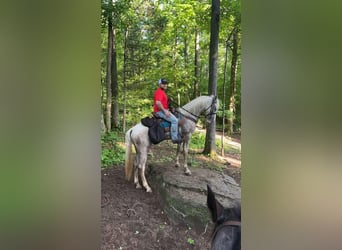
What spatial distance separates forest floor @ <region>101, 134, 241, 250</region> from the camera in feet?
4.40

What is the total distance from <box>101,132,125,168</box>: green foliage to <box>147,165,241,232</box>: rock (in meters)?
0.18

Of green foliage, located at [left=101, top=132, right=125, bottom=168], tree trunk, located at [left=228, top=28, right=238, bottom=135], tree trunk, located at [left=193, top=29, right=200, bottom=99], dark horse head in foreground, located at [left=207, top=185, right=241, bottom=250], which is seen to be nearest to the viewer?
dark horse head in foreground, located at [left=207, top=185, right=241, bottom=250]

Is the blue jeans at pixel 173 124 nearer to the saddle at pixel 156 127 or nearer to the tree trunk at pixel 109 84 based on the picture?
the saddle at pixel 156 127

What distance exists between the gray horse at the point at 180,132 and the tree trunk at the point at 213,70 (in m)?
0.04

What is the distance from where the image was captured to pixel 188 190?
4.75ft

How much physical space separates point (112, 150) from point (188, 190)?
1.42ft

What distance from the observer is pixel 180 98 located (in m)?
1.48

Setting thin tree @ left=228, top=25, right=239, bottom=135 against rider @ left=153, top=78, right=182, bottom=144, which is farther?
rider @ left=153, top=78, right=182, bottom=144

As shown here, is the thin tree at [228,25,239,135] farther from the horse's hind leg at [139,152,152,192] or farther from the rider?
the horse's hind leg at [139,152,152,192]

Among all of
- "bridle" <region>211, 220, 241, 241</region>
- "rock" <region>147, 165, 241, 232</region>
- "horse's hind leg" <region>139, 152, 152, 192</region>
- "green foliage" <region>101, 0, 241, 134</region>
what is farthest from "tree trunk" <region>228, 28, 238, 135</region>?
"bridle" <region>211, 220, 241, 241</region>

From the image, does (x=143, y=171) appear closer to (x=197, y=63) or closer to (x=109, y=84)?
(x=109, y=84)

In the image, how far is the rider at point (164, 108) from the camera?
143 cm
